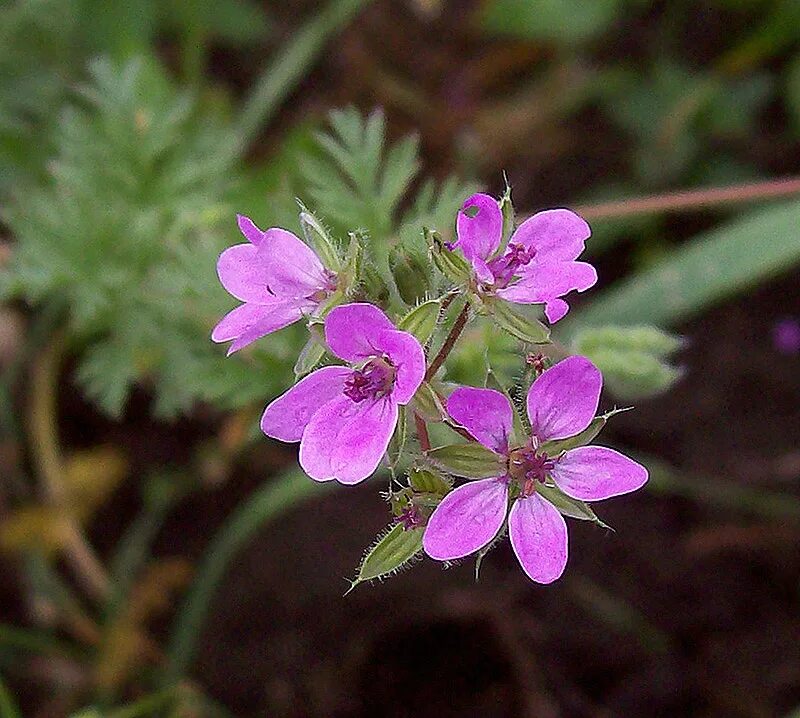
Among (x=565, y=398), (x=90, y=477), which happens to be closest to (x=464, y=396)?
(x=565, y=398)

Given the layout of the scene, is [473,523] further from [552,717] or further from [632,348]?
[552,717]

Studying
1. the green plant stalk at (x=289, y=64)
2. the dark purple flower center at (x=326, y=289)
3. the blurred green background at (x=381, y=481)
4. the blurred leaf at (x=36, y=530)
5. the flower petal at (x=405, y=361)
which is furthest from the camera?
the green plant stalk at (x=289, y=64)

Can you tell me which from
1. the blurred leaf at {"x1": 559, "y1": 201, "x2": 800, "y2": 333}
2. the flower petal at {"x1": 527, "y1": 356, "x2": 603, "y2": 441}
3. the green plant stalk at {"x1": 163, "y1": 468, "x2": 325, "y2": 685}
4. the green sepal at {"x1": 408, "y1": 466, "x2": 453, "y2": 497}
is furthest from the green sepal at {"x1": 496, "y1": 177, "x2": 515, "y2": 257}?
the green plant stalk at {"x1": 163, "y1": 468, "x2": 325, "y2": 685}

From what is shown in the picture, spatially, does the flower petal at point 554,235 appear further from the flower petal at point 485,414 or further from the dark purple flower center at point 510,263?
the flower petal at point 485,414

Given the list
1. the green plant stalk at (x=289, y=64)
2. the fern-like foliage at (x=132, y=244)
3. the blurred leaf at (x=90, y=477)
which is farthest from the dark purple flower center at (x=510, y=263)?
the blurred leaf at (x=90, y=477)

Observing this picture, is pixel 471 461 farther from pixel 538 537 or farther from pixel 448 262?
pixel 448 262

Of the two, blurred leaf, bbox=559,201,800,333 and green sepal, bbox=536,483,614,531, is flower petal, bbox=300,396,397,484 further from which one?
blurred leaf, bbox=559,201,800,333
